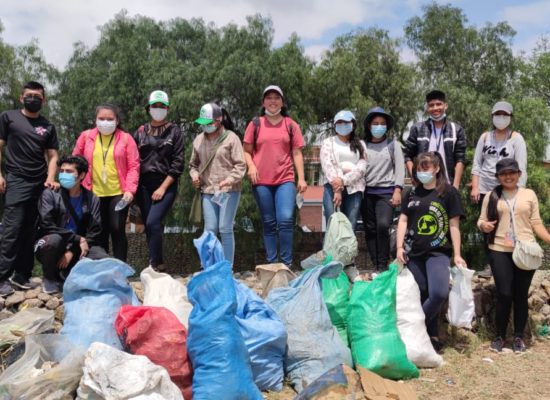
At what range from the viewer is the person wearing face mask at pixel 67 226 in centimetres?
386

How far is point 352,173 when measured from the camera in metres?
4.50

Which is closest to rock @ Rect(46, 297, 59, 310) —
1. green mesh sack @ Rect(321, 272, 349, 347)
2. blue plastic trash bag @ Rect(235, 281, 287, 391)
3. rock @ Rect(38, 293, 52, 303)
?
rock @ Rect(38, 293, 52, 303)

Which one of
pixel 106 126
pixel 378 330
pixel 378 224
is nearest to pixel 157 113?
pixel 106 126

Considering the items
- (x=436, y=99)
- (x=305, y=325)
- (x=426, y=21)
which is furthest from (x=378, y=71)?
(x=305, y=325)

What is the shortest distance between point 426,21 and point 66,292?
16784 millimetres

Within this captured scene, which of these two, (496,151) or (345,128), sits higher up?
(345,128)

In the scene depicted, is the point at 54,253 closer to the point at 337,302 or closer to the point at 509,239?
the point at 337,302

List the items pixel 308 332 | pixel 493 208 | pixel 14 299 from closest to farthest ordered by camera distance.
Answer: pixel 308 332 → pixel 14 299 → pixel 493 208

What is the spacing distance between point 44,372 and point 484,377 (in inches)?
111

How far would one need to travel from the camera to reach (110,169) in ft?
14.0

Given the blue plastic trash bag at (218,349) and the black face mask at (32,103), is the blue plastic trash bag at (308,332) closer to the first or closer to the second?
the blue plastic trash bag at (218,349)

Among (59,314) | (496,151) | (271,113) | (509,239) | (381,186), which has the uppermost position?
(271,113)

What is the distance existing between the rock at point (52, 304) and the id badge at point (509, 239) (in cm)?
338

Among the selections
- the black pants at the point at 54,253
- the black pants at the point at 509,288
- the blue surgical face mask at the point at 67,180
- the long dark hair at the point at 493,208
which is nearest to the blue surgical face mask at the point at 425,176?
the long dark hair at the point at 493,208
